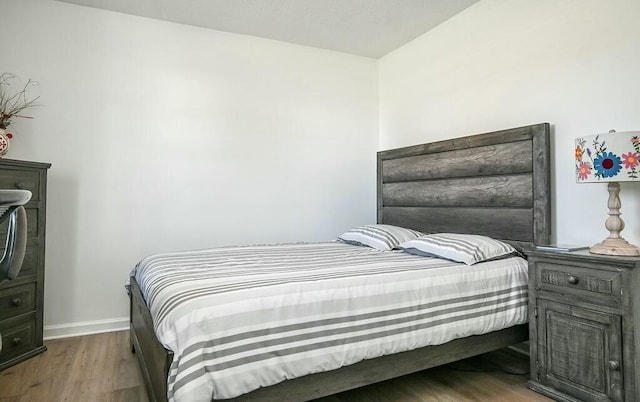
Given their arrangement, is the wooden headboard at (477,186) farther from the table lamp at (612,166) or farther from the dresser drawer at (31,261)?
the dresser drawer at (31,261)

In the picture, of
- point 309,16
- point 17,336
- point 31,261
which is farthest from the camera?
point 309,16

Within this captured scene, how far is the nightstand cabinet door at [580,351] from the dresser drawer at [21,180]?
3.09m

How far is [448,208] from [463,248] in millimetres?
823

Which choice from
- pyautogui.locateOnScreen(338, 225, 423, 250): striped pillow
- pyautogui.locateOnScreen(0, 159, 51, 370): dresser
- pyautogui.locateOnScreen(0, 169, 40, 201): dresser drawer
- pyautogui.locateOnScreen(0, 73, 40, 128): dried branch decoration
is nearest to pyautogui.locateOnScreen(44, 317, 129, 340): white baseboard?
pyautogui.locateOnScreen(0, 159, 51, 370): dresser

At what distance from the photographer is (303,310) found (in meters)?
1.54

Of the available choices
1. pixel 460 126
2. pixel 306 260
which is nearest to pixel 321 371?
pixel 306 260

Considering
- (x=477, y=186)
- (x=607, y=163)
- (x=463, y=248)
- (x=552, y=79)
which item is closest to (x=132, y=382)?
(x=463, y=248)

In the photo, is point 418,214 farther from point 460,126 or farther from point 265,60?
point 265,60

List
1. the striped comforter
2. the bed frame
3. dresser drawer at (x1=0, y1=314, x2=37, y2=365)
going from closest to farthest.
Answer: the striped comforter < the bed frame < dresser drawer at (x1=0, y1=314, x2=37, y2=365)

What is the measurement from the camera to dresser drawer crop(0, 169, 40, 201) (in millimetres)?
2374

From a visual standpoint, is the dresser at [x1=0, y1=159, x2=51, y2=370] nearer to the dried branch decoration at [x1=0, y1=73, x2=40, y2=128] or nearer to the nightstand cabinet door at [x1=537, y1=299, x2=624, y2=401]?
the dried branch decoration at [x1=0, y1=73, x2=40, y2=128]

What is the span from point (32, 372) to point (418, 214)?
113 inches

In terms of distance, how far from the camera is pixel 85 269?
298 centimetres

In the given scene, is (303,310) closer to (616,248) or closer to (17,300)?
→ (616,248)
